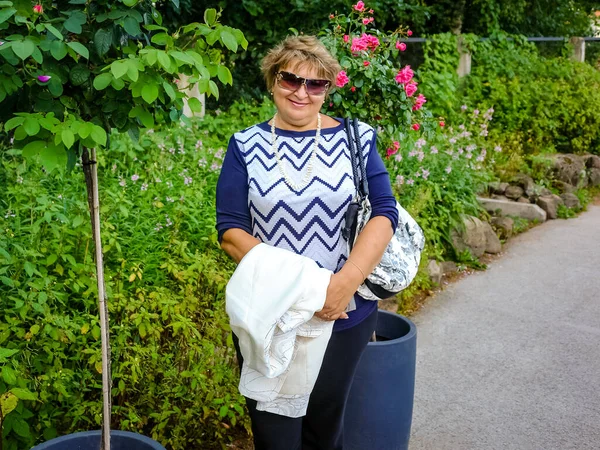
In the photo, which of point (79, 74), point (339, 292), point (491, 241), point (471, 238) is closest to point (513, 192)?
point (491, 241)

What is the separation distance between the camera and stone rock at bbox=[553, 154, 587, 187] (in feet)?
31.5

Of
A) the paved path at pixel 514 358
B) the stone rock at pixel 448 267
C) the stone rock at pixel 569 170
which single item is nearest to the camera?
the paved path at pixel 514 358

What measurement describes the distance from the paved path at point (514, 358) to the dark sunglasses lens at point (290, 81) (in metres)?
Result: 2.11

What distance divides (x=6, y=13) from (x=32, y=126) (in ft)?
0.97

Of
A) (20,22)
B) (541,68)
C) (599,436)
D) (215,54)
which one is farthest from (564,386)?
(541,68)

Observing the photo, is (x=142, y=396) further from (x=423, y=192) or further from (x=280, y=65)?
(x=423, y=192)

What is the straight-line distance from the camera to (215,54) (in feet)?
7.54

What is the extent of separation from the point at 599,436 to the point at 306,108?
8.26 ft

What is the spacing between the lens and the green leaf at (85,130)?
201 centimetres

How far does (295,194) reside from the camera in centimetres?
246

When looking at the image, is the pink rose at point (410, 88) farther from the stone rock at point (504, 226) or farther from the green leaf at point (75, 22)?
the stone rock at point (504, 226)

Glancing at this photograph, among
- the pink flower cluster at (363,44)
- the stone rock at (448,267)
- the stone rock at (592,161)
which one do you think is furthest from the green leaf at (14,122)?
the stone rock at (592,161)

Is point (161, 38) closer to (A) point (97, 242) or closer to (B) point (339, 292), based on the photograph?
(A) point (97, 242)

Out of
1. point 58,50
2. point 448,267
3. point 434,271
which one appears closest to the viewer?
point 58,50
